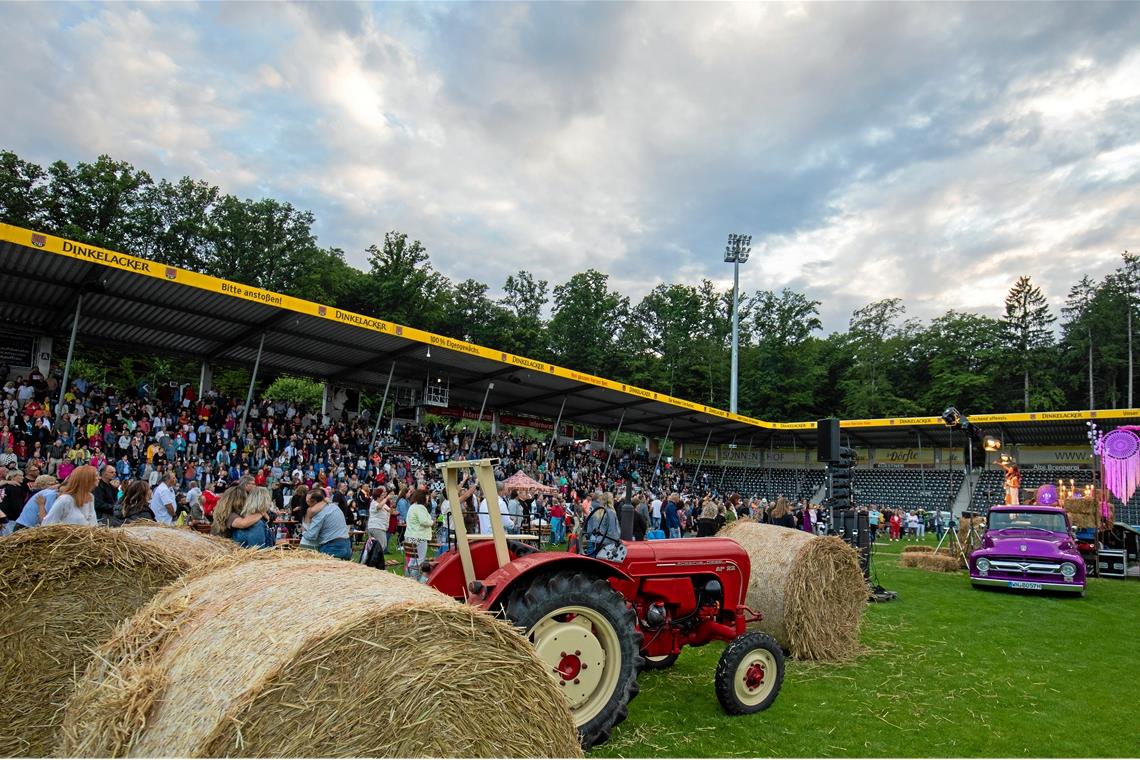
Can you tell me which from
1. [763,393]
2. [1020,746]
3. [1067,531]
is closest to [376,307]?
[763,393]

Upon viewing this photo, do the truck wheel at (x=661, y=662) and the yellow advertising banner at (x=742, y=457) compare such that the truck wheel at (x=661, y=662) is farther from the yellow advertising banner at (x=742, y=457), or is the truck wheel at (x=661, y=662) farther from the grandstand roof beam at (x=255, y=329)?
the yellow advertising banner at (x=742, y=457)

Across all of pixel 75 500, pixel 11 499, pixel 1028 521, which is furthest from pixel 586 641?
pixel 1028 521

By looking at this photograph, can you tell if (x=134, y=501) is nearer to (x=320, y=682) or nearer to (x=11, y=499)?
(x=11, y=499)

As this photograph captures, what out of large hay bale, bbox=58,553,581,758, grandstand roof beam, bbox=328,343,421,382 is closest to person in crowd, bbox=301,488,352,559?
large hay bale, bbox=58,553,581,758

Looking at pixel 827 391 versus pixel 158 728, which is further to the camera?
pixel 827 391

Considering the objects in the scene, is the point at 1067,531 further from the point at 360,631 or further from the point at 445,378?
the point at 445,378

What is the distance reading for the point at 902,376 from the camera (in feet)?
219

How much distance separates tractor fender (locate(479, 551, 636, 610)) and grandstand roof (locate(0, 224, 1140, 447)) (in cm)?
1453

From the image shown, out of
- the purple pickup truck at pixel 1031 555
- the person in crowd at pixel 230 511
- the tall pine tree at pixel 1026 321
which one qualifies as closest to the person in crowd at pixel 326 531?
the person in crowd at pixel 230 511

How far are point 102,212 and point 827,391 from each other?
193 ft

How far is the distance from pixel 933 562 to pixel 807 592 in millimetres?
10883

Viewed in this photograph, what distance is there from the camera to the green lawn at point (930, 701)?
4901 millimetres

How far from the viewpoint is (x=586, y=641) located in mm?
4812

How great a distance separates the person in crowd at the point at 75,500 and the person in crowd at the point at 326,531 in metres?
1.81
